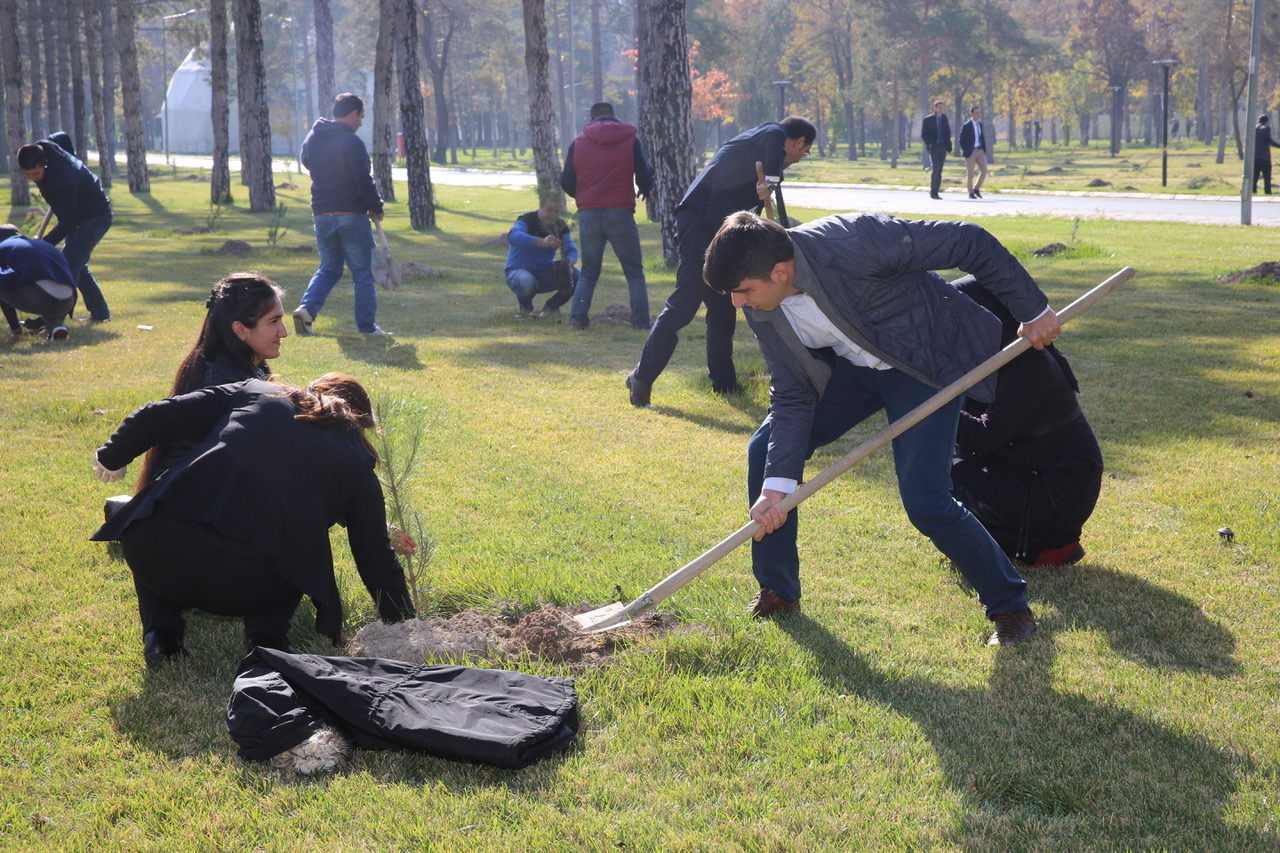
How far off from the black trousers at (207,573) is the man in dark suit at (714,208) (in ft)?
13.4

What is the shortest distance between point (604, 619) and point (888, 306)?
1.50 metres

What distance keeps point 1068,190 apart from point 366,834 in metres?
30.5

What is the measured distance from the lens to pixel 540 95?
18453mm

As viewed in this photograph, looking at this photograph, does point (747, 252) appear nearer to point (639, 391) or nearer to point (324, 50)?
point (639, 391)

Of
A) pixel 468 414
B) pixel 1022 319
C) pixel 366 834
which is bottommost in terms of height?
pixel 366 834

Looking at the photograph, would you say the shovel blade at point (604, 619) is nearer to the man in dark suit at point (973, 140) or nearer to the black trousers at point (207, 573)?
the black trousers at point (207, 573)

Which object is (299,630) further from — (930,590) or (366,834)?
(930,590)

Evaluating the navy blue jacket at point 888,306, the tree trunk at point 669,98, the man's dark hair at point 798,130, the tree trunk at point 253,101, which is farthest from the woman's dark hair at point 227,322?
the tree trunk at point 253,101

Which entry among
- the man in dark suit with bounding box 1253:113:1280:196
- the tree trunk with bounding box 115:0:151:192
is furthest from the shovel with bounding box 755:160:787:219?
the tree trunk with bounding box 115:0:151:192

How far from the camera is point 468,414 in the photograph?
24.1ft

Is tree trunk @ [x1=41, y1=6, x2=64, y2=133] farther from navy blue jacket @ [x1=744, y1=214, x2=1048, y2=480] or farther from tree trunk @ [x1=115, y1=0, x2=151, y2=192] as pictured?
navy blue jacket @ [x1=744, y1=214, x2=1048, y2=480]

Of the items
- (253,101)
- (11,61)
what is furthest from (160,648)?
(11,61)

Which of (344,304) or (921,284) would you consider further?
(344,304)

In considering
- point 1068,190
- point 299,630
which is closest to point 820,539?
point 299,630
